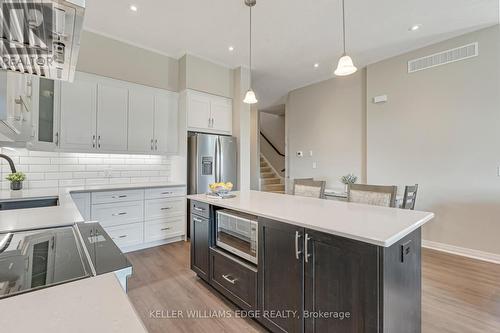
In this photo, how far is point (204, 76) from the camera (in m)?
4.05

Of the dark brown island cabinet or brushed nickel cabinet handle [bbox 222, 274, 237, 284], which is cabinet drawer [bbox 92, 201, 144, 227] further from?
the dark brown island cabinet

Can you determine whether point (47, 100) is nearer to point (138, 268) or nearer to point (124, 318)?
point (138, 268)

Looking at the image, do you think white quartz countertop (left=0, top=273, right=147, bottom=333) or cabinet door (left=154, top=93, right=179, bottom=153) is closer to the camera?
white quartz countertop (left=0, top=273, right=147, bottom=333)

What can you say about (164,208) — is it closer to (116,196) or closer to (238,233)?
(116,196)

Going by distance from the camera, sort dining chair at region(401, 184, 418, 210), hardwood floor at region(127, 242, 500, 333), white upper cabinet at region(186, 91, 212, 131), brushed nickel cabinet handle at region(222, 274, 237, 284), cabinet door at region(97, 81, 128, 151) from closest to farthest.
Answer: hardwood floor at region(127, 242, 500, 333) < brushed nickel cabinet handle at region(222, 274, 237, 284) < dining chair at region(401, 184, 418, 210) < cabinet door at region(97, 81, 128, 151) < white upper cabinet at region(186, 91, 212, 131)

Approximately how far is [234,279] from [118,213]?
2.09 m

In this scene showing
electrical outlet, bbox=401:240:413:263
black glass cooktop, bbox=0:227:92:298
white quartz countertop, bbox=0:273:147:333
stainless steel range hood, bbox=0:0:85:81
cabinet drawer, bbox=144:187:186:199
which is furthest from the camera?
cabinet drawer, bbox=144:187:186:199

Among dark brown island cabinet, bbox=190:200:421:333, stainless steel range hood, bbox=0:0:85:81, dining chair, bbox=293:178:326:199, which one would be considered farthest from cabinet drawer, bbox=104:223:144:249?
stainless steel range hood, bbox=0:0:85:81

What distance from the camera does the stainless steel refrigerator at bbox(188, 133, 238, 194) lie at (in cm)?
376

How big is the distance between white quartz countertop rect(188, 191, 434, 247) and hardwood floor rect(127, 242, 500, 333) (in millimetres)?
936

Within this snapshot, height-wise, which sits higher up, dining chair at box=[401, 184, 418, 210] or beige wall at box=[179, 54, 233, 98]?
beige wall at box=[179, 54, 233, 98]

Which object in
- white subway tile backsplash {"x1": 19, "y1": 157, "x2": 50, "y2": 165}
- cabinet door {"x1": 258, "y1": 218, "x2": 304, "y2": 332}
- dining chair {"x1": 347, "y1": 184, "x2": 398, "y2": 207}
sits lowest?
cabinet door {"x1": 258, "y1": 218, "x2": 304, "y2": 332}

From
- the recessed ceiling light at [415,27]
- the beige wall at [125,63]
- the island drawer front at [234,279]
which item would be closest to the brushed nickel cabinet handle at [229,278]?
the island drawer front at [234,279]

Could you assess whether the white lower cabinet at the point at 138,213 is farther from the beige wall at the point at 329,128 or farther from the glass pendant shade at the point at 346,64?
the beige wall at the point at 329,128
